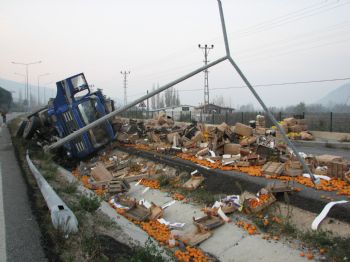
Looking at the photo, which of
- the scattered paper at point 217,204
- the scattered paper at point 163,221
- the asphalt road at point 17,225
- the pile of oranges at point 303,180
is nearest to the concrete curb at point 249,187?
the pile of oranges at point 303,180

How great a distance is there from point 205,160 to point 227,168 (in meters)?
1.44

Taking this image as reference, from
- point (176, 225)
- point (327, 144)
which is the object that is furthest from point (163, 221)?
point (327, 144)

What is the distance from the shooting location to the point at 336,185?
7742 millimetres

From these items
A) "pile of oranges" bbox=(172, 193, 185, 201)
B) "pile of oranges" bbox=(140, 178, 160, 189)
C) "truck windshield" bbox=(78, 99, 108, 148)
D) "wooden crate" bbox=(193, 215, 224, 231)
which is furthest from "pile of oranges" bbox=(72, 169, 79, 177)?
"wooden crate" bbox=(193, 215, 224, 231)

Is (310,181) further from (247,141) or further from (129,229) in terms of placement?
(247,141)

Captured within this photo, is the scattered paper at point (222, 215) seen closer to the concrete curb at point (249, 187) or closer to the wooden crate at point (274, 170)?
the concrete curb at point (249, 187)

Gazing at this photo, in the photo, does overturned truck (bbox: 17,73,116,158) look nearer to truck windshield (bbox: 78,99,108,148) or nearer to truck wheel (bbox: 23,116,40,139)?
truck windshield (bbox: 78,99,108,148)

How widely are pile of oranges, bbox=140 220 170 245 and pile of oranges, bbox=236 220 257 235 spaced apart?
1.47m

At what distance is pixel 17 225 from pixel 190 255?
9.75 ft

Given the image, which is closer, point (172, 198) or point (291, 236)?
point (291, 236)

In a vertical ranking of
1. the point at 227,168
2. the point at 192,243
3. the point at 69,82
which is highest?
the point at 69,82

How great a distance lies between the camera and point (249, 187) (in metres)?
8.31

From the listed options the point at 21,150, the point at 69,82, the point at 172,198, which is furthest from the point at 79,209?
the point at 21,150

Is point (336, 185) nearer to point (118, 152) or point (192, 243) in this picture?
point (192, 243)
